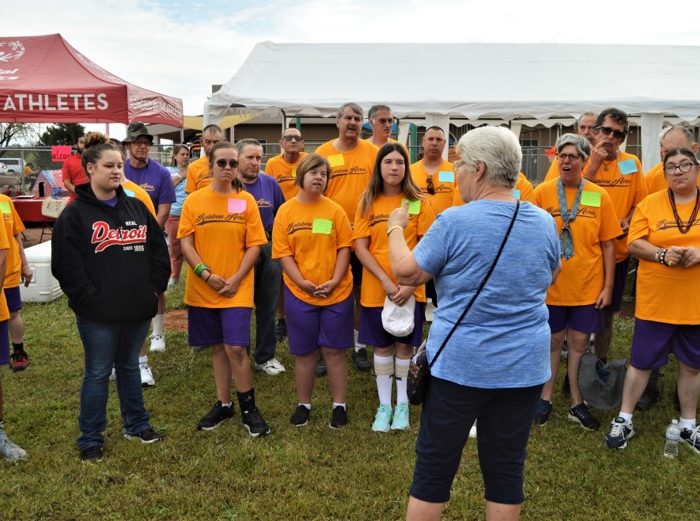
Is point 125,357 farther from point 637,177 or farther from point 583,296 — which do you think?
point 637,177

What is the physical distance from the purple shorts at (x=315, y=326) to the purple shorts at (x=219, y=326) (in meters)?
0.30

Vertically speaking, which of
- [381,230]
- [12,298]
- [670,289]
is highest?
[381,230]

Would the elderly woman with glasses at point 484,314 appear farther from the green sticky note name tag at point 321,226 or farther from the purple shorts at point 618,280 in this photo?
the purple shorts at point 618,280

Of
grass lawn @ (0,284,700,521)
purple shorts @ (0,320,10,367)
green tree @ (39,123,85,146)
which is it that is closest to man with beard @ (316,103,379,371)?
grass lawn @ (0,284,700,521)

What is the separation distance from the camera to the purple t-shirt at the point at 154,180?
520cm

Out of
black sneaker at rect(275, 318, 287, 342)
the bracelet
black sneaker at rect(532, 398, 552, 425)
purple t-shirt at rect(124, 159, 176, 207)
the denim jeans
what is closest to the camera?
the bracelet

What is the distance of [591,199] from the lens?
3.88 metres

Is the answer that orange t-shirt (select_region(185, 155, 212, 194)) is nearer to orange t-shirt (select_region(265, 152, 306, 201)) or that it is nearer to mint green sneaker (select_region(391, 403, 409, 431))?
orange t-shirt (select_region(265, 152, 306, 201))

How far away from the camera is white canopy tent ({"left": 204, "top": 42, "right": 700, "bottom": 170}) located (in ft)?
27.7

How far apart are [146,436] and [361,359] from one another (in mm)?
2123

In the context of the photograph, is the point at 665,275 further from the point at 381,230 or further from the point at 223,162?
the point at 223,162

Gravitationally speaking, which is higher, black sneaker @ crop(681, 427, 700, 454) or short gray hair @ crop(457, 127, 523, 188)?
short gray hair @ crop(457, 127, 523, 188)

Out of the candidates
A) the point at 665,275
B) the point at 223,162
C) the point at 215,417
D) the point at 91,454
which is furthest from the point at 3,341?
the point at 665,275

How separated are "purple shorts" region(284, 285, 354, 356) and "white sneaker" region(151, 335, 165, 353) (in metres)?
2.23
